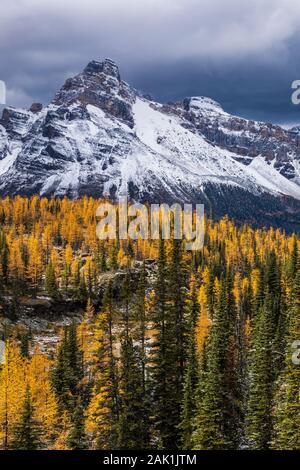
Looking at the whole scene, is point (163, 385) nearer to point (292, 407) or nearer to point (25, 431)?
point (292, 407)

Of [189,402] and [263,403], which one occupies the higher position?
[189,402]

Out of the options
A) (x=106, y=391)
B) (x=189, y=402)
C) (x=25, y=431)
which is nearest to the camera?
(x=189, y=402)

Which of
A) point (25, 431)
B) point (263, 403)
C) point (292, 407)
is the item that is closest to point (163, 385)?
point (263, 403)

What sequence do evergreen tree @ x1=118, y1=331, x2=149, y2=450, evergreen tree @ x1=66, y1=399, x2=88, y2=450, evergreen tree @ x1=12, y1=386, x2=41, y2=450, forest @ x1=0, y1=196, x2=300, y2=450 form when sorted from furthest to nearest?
evergreen tree @ x1=66, y1=399, x2=88, y2=450
evergreen tree @ x1=12, y1=386, x2=41, y2=450
evergreen tree @ x1=118, y1=331, x2=149, y2=450
forest @ x1=0, y1=196, x2=300, y2=450

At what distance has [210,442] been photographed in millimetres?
42219

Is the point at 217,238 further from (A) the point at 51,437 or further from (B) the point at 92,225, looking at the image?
(A) the point at 51,437

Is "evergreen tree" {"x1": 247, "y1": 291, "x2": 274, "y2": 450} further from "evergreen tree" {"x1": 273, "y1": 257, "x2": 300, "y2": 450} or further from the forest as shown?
"evergreen tree" {"x1": 273, "y1": 257, "x2": 300, "y2": 450}

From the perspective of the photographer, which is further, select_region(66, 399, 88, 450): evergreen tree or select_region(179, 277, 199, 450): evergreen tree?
select_region(66, 399, 88, 450): evergreen tree

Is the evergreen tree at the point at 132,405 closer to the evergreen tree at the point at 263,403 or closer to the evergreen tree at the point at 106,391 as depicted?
the evergreen tree at the point at 106,391

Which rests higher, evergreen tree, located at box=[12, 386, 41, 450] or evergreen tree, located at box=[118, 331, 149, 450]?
evergreen tree, located at box=[118, 331, 149, 450]

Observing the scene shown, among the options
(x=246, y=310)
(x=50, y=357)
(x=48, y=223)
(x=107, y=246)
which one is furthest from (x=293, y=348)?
(x=48, y=223)

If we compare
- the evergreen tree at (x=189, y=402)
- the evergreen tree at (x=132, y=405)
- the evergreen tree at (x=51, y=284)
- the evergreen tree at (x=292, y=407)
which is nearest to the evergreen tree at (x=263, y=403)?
the evergreen tree at (x=292, y=407)

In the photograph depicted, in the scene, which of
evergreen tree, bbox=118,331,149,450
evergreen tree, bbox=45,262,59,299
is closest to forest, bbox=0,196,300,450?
evergreen tree, bbox=118,331,149,450

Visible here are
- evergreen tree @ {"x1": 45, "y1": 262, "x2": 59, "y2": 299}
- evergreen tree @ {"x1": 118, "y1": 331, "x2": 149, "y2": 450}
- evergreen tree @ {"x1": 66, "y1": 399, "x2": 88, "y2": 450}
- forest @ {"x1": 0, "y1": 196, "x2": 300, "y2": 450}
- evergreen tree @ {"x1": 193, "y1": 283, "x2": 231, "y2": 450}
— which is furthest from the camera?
evergreen tree @ {"x1": 45, "y1": 262, "x2": 59, "y2": 299}
